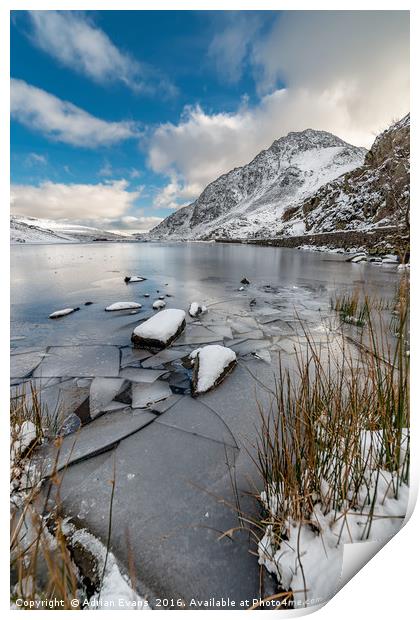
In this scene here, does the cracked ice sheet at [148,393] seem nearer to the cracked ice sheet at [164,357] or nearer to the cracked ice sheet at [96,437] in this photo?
the cracked ice sheet at [96,437]

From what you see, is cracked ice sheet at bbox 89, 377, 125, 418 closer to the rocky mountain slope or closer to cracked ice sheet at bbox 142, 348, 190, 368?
cracked ice sheet at bbox 142, 348, 190, 368

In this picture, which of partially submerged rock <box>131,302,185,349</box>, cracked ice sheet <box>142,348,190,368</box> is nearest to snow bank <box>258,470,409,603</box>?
cracked ice sheet <box>142,348,190,368</box>

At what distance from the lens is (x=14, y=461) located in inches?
63.2

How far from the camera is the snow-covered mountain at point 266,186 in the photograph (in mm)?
88000

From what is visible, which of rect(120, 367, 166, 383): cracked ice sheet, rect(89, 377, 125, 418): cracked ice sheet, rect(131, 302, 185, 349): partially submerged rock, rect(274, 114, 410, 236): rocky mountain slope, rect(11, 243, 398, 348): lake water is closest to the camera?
rect(274, 114, 410, 236): rocky mountain slope

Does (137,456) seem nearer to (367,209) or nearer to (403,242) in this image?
(403,242)

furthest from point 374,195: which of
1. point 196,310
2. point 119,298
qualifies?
point 119,298

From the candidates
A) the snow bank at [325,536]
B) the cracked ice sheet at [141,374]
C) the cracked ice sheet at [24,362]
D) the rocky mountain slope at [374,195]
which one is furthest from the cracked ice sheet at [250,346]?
the cracked ice sheet at [24,362]

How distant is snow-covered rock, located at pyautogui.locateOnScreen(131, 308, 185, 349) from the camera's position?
12.2 ft

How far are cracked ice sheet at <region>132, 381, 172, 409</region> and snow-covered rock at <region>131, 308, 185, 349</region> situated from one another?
0.98 m

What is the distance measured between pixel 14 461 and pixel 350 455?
6.57 ft

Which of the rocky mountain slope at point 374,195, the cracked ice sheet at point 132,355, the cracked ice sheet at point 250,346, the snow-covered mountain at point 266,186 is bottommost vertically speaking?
the cracked ice sheet at point 132,355

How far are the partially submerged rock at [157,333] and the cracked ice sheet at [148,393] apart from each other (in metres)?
0.98
